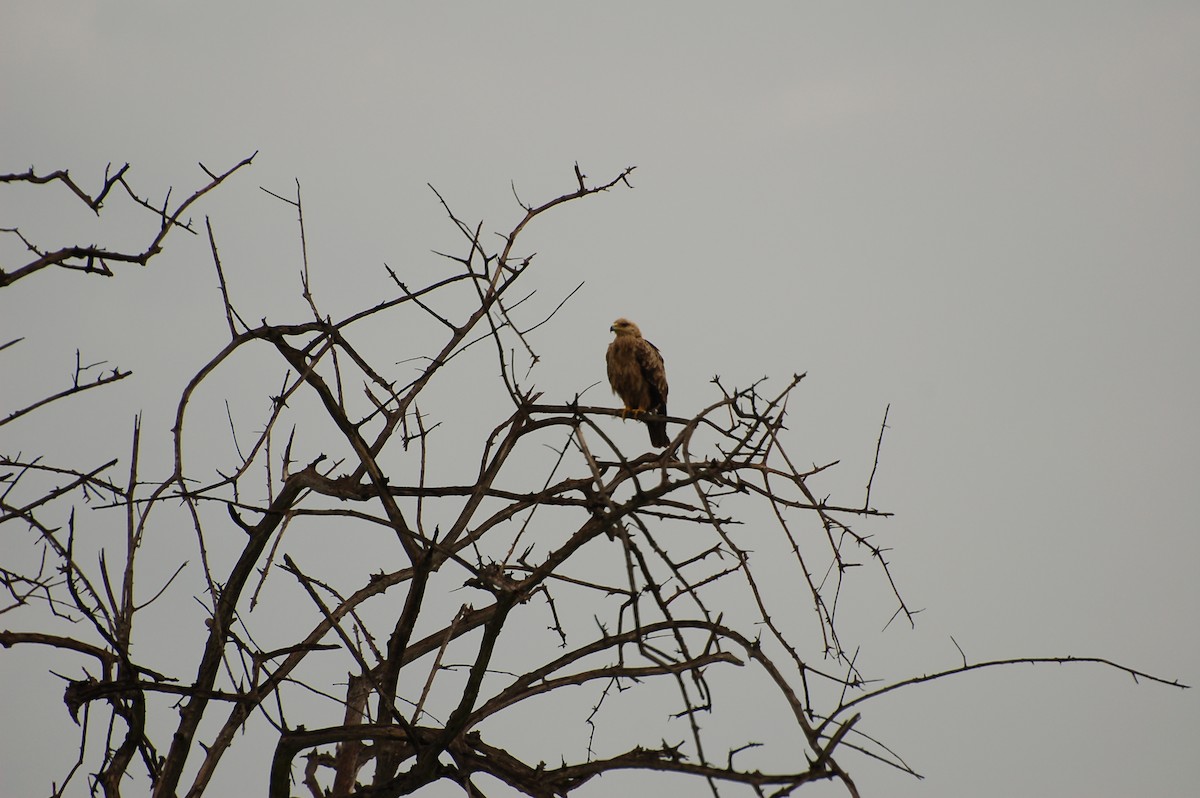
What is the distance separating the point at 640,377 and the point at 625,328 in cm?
45

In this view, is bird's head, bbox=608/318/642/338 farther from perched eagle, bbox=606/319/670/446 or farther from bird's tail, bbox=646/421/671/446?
bird's tail, bbox=646/421/671/446

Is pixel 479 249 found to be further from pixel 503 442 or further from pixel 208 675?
pixel 208 675

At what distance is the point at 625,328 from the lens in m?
7.60

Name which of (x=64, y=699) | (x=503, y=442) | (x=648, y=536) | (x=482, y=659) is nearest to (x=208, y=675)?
(x=64, y=699)

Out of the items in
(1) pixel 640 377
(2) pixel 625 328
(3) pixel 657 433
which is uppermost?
(2) pixel 625 328

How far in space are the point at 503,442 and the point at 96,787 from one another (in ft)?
5.28

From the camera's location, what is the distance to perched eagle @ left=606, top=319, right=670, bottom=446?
736 centimetres

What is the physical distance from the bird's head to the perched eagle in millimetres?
14

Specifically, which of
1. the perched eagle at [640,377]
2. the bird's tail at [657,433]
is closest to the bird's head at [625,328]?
the perched eagle at [640,377]

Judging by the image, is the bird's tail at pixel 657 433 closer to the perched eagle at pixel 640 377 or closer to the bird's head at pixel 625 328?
the perched eagle at pixel 640 377

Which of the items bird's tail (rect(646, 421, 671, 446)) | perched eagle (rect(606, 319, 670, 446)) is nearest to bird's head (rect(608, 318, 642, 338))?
perched eagle (rect(606, 319, 670, 446))

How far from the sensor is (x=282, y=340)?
122 inches

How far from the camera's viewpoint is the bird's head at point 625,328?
24.9 ft

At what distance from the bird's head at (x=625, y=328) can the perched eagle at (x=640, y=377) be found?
0.01 m
